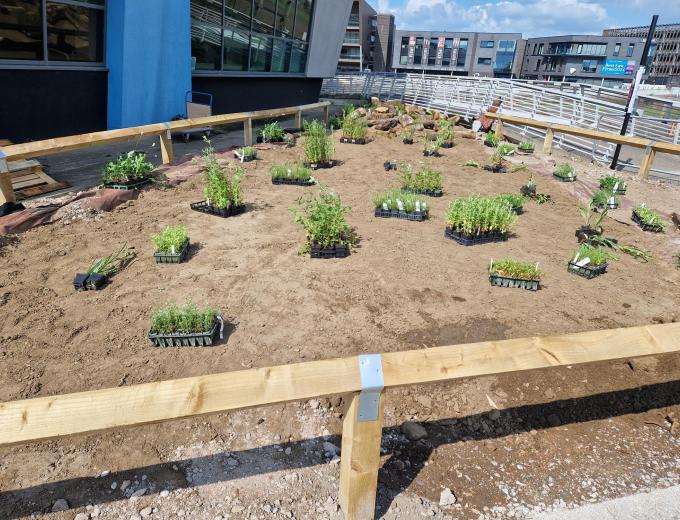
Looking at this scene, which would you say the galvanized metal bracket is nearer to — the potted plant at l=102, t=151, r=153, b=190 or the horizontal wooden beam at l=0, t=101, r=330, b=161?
Result: the horizontal wooden beam at l=0, t=101, r=330, b=161

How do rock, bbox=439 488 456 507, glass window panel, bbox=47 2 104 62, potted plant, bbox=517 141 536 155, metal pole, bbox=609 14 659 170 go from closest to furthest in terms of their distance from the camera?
rock, bbox=439 488 456 507, metal pole, bbox=609 14 659 170, glass window panel, bbox=47 2 104 62, potted plant, bbox=517 141 536 155

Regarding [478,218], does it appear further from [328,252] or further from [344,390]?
[344,390]

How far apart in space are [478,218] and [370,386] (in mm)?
4513

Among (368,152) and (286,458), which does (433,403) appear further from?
(368,152)

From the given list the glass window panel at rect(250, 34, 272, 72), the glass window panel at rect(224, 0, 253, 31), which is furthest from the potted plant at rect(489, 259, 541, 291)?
the glass window panel at rect(250, 34, 272, 72)

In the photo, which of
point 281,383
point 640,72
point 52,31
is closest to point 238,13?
point 52,31

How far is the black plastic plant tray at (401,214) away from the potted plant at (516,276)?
2034mm

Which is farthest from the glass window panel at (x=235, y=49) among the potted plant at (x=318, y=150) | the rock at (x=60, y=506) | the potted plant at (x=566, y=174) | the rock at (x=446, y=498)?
the rock at (x=446, y=498)

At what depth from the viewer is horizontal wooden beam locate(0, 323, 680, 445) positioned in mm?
1800

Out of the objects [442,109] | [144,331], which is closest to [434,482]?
[144,331]

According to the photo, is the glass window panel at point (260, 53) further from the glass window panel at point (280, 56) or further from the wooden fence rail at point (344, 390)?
the wooden fence rail at point (344, 390)

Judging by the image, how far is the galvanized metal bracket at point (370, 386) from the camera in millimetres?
2023

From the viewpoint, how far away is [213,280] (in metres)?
4.88

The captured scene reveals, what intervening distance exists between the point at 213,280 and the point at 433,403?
270 centimetres
